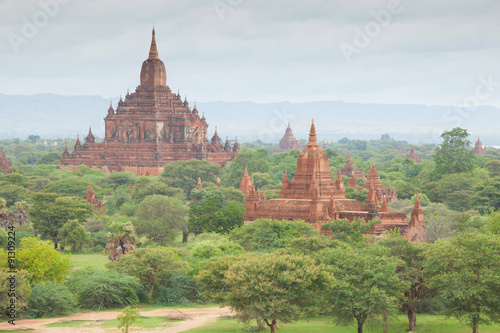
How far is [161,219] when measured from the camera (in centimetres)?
6825

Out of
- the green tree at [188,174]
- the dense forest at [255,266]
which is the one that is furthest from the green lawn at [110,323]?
the green tree at [188,174]

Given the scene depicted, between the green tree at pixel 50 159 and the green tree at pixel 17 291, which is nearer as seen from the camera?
the green tree at pixel 17 291

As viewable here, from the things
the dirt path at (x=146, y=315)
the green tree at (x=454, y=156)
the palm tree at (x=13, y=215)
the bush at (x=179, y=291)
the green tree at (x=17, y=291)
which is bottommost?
the dirt path at (x=146, y=315)

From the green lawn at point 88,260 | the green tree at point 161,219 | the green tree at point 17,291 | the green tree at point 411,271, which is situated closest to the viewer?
the green tree at point 17,291

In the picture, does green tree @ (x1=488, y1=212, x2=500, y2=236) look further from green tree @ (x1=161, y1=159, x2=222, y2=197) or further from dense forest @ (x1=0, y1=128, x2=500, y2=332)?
green tree @ (x1=161, y1=159, x2=222, y2=197)

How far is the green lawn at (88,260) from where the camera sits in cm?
5709

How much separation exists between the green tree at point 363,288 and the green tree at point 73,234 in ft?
93.7

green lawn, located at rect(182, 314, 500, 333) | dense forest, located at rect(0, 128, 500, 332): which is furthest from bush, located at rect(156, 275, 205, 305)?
green lawn, located at rect(182, 314, 500, 333)

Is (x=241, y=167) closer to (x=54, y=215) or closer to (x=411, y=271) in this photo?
(x=54, y=215)

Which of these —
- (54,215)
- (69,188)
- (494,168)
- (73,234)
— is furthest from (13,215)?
(494,168)

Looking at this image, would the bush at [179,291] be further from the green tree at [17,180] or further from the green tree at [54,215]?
the green tree at [17,180]

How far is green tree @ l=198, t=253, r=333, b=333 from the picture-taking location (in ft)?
126

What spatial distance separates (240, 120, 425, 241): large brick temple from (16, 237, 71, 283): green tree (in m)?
18.4

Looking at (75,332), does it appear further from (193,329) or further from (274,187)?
(274,187)
